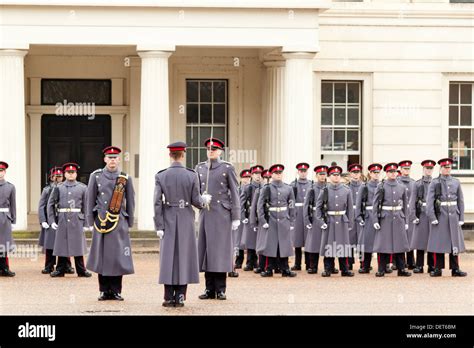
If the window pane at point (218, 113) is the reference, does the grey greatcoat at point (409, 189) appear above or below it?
below

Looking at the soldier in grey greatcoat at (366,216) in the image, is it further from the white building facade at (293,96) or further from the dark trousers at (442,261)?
the white building facade at (293,96)

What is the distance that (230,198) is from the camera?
57.9ft

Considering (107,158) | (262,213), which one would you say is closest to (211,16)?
(262,213)

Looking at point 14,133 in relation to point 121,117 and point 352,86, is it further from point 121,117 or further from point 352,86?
point 352,86

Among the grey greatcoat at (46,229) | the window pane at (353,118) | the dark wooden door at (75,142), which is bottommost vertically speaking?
the grey greatcoat at (46,229)

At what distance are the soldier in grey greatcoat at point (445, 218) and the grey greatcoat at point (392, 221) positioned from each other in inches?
16.3

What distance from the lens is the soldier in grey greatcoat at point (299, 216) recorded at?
77.4 feet

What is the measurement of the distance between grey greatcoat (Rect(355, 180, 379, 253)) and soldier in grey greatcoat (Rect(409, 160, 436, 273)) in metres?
0.80

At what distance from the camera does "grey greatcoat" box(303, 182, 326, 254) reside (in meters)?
22.6

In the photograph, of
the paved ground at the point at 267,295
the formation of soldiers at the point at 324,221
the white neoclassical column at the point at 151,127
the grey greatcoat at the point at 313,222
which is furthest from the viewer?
the white neoclassical column at the point at 151,127

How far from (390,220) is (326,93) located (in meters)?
9.57

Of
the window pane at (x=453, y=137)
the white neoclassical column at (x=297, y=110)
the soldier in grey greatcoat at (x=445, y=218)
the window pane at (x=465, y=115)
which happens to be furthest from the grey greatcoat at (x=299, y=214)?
the window pane at (x=465, y=115)

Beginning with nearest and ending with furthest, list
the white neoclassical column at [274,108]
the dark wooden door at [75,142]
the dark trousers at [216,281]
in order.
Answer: the dark trousers at [216,281] → the white neoclassical column at [274,108] → the dark wooden door at [75,142]

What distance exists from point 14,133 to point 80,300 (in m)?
11.1
